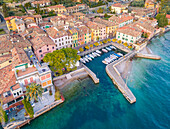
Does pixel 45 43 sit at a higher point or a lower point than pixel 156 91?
higher

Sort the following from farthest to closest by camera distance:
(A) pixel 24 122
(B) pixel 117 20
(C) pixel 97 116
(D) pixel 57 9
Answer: (D) pixel 57 9 < (B) pixel 117 20 < (C) pixel 97 116 < (A) pixel 24 122

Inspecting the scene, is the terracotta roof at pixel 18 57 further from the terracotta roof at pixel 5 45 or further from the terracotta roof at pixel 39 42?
the terracotta roof at pixel 39 42

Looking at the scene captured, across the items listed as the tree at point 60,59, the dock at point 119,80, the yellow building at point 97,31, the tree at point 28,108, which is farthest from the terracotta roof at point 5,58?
the yellow building at point 97,31

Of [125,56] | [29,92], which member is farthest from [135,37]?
[29,92]

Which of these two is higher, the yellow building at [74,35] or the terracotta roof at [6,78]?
the yellow building at [74,35]

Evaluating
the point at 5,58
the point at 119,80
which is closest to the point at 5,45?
the point at 5,58

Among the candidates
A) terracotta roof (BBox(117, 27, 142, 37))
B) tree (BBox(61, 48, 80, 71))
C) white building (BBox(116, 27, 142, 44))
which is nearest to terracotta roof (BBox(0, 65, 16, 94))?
tree (BBox(61, 48, 80, 71))

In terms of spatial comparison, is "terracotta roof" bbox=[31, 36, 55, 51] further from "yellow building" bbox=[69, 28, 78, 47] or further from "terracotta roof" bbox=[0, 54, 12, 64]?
"yellow building" bbox=[69, 28, 78, 47]

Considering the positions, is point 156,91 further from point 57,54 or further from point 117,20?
point 117,20
